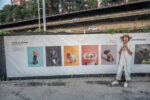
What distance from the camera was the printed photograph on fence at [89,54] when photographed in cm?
484

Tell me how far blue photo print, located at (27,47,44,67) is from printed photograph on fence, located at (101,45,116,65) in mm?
2537

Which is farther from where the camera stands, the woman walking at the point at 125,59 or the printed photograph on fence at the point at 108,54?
the printed photograph on fence at the point at 108,54

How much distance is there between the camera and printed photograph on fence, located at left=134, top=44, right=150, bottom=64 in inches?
188

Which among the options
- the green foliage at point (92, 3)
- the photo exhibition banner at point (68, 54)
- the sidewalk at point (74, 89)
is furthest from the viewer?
the green foliage at point (92, 3)

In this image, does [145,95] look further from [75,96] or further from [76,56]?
[76,56]

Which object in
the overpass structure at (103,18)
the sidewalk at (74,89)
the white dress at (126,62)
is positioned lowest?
the sidewalk at (74,89)

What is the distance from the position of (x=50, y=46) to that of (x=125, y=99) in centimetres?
323

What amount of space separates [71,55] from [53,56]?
0.74 m

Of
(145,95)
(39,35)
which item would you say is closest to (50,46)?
(39,35)

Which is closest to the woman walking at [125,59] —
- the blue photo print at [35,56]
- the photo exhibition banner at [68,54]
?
the photo exhibition banner at [68,54]

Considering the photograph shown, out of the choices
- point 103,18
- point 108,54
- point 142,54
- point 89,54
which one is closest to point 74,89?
point 89,54

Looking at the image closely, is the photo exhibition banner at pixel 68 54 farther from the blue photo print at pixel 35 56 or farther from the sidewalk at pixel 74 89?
the sidewalk at pixel 74 89

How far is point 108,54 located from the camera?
16.0ft

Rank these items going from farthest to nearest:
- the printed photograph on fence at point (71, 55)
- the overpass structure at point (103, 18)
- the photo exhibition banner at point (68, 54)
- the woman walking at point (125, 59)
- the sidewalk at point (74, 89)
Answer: the overpass structure at point (103, 18)
the printed photograph on fence at point (71, 55)
the photo exhibition banner at point (68, 54)
the woman walking at point (125, 59)
the sidewalk at point (74, 89)
